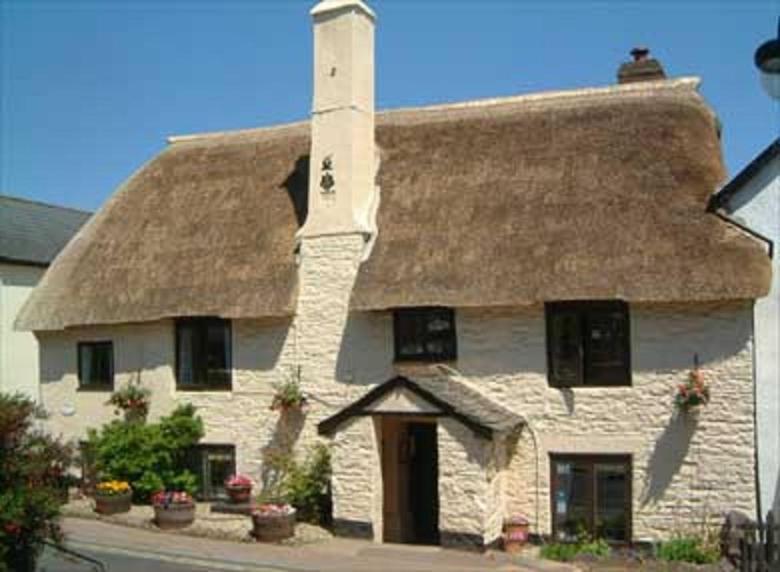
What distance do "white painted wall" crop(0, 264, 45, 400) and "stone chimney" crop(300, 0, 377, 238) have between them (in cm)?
1290

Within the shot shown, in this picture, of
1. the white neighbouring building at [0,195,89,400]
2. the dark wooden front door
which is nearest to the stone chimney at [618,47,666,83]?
the dark wooden front door

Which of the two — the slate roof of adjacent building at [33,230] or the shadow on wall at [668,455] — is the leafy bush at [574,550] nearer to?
the shadow on wall at [668,455]

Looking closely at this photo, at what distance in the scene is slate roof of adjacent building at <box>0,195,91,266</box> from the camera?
2830 centimetres

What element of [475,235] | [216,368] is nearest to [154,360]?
[216,368]

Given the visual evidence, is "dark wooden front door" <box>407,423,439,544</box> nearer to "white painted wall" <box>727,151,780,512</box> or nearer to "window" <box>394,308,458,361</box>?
"window" <box>394,308,458,361</box>

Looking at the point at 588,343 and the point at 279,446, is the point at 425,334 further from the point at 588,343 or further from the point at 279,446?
the point at 279,446

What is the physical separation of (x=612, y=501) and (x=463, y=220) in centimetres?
557

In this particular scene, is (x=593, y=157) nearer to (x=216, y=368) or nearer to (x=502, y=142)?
(x=502, y=142)

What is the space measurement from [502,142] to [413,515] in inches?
288

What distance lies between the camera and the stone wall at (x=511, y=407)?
49.8 ft

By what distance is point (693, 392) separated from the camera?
15.0m

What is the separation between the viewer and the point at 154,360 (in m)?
20.2

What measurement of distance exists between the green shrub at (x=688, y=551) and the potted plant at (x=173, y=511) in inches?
328

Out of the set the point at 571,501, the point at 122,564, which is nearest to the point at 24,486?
the point at 122,564
